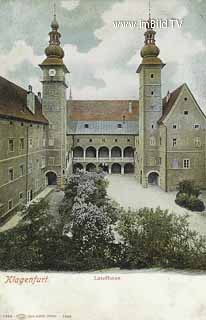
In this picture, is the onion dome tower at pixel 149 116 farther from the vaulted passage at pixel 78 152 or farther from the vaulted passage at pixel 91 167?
the vaulted passage at pixel 78 152

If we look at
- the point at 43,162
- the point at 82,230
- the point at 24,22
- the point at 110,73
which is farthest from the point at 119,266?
the point at 24,22

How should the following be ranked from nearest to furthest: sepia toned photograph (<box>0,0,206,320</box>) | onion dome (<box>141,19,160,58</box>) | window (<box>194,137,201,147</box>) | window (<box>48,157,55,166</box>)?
sepia toned photograph (<box>0,0,206,320</box>) < onion dome (<box>141,19,160,58</box>) < window (<box>194,137,201,147</box>) < window (<box>48,157,55,166</box>)

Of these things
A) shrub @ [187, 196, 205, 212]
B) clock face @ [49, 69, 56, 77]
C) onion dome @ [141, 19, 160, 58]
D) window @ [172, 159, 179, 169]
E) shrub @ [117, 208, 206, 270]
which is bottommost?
shrub @ [117, 208, 206, 270]

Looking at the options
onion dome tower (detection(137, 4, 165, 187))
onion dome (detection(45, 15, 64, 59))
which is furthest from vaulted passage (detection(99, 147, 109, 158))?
onion dome (detection(45, 15, 64, 59))

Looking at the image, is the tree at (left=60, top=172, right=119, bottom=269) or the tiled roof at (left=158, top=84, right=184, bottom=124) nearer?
the tree at (left=60, top=172, right=119, bottom=269)

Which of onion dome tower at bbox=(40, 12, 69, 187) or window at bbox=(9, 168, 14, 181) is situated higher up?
onion dome tower at bbox=(40, 12, 69, 187)

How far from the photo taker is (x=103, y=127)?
2992mm

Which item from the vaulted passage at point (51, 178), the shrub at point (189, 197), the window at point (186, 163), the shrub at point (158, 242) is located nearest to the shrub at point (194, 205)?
the shrub at point (189, 197)

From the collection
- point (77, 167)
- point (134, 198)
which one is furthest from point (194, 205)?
point (77, 167)

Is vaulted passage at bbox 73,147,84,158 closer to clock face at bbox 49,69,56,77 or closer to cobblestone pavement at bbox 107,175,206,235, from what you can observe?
cobblestone pavement at bbox 107,175,206,235

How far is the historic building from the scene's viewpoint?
8.40 feet

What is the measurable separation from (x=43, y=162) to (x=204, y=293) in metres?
1.64

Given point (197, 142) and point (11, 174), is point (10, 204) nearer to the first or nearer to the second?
point (11, 174)

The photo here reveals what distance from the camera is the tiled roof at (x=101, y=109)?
266 cm
